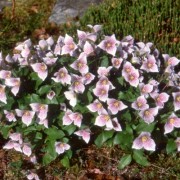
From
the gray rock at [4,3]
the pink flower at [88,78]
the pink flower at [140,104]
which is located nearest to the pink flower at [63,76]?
the pink flower at [88,78]

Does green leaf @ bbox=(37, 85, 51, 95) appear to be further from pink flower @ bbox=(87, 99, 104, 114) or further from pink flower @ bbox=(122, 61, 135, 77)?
pink flower @ bbox=(122, 61, 135, 77)

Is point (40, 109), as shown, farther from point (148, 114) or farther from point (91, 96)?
point (148, 114)

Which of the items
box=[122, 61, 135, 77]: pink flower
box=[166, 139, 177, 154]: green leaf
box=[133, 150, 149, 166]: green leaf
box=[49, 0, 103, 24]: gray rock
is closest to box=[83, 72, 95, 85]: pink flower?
box=[122, 61, 135, 77]: pink flower

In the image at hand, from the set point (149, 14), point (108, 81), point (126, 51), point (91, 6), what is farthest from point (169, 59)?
point (91, 6)

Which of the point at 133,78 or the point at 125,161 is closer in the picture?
the point at 133,78

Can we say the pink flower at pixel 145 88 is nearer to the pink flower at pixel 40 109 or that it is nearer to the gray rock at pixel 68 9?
the pink flower at pixel 40 109

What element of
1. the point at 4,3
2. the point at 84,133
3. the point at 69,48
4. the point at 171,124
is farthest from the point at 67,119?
the point at 4,3
